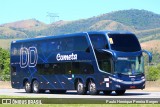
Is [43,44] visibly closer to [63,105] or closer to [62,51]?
[62,51]

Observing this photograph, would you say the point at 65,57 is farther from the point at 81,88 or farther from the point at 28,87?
the point at 28,87

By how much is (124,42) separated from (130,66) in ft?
5.00

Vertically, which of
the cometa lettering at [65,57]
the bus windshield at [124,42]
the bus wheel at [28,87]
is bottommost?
the bus wheel at [28,87]

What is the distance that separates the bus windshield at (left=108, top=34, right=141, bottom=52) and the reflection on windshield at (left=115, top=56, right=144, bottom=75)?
2.07 feet

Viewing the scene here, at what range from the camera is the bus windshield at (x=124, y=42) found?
3155 centimetres

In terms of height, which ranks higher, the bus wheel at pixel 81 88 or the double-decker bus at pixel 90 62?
the double-decker bus at pixel 90 62

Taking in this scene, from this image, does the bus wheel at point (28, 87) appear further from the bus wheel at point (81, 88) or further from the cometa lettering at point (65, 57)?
the bus wheel at point (81, 88)

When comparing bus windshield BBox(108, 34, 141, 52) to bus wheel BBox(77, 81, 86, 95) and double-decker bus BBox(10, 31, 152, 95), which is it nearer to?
double-decker bus BBox(10, 31, 152, 95)

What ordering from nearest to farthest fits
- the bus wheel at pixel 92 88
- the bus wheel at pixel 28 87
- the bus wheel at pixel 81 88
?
the bus wheel at pixel 92 88 < the bus wheel at pixel 81 88 < the bus wheel at pixel 28 87

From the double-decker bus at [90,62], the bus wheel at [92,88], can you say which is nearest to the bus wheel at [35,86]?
the double-decker bus at [90,62]

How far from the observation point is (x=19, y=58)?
129 feet

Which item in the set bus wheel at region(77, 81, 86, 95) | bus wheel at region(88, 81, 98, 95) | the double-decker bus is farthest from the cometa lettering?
bus wheel at region(88, 81, 98, 95)

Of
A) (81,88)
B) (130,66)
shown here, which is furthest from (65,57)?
(130,66)

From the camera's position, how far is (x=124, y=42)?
32.0 meters
